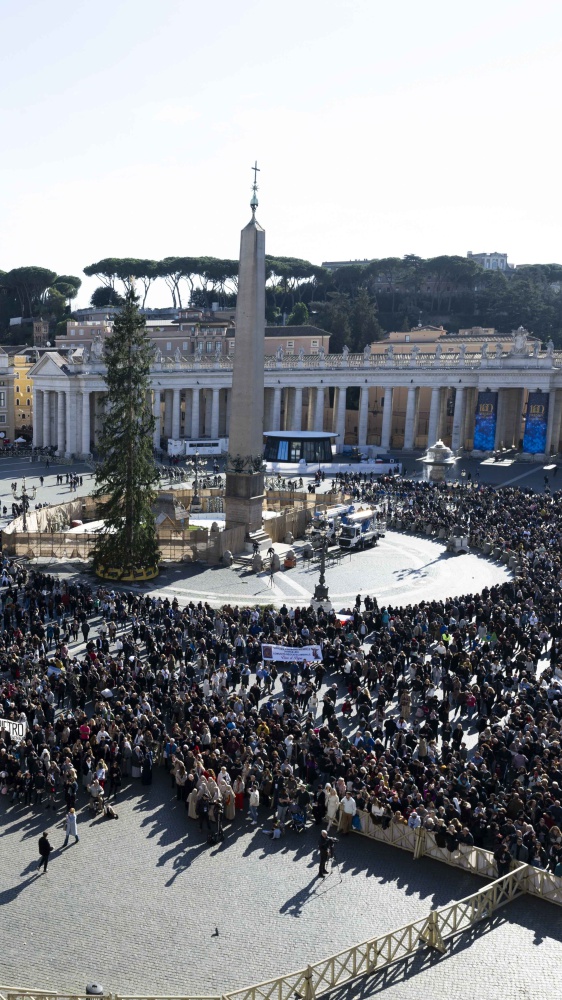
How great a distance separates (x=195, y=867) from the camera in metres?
14.5

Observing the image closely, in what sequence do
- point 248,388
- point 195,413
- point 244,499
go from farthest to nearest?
point 195,413, point 244,499, point 248,388

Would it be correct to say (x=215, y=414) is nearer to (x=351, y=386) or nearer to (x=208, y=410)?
(x=208, y=410)

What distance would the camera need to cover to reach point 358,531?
4097 cm

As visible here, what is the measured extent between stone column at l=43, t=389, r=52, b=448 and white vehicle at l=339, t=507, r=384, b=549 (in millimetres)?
43814

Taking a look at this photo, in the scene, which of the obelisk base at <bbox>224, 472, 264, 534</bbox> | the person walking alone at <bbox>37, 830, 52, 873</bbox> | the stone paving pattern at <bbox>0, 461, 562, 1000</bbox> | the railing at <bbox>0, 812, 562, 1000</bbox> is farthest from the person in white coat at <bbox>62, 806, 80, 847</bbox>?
the obelisk base at <bbox>224, 472, 264, 534</bbox>

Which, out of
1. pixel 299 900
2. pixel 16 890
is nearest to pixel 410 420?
pixel 299 900

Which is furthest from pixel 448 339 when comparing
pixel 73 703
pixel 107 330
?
pixel 73 703

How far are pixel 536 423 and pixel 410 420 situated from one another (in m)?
12.0

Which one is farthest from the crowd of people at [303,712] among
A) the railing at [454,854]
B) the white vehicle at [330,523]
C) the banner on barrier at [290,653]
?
the white vehicle at [330,523]

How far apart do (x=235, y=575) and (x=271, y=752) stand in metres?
17.9

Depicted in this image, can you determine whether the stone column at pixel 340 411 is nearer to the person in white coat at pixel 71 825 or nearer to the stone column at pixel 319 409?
the stone column at pixel 319 409

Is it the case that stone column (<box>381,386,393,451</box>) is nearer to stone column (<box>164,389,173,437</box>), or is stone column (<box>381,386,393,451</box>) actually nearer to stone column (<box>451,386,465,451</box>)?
stone column (<box>451,386,465,451</box>)

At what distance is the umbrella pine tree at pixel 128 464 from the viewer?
33.8 m

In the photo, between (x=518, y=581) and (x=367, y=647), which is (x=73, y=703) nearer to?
(x=367, y=647)
